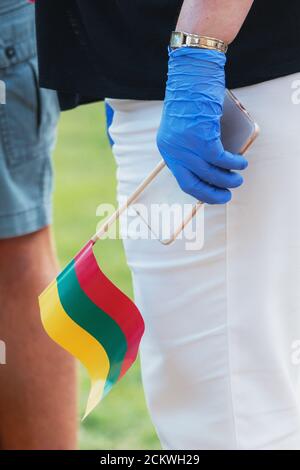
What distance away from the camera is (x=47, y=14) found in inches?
66.4

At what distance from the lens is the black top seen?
1.52 meters

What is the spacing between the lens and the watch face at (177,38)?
1459mm

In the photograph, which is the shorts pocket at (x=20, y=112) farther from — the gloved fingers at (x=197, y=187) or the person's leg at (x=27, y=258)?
the gloved fingers at (x=197, y=187)

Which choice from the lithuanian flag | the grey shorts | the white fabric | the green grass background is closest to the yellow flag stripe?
the lithuanian flag

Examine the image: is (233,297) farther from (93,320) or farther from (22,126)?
(22,126)

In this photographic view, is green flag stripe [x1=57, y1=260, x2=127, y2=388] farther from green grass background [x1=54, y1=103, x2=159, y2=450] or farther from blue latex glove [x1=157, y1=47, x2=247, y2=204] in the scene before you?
green grass background [x1=54, y1=103, x2=159, y2=450]

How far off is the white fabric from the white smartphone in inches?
1.4

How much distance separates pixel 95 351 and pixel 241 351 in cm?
23

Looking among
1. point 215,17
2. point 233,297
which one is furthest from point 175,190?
point 215,17

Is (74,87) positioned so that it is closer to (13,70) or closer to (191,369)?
(13,70)

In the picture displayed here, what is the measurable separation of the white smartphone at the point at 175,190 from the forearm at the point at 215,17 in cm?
11

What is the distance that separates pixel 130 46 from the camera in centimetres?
159

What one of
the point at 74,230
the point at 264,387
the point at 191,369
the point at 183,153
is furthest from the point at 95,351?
the point at 74,230

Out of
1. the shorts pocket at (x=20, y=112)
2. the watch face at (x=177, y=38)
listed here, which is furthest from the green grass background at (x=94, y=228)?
the watch face at (x=177, y=38)
